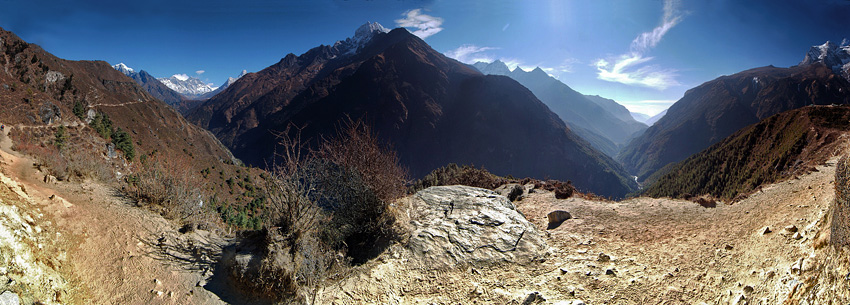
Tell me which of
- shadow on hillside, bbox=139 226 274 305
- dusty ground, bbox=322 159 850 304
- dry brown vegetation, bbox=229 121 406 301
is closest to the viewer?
dusty ground, bbox=322 159 850 304

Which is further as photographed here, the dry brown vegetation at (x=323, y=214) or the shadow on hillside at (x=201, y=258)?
the dry brown vegetation at (x=323, y=214)

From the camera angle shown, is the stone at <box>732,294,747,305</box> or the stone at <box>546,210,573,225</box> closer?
the stone at <box>732,294,747,305</box>

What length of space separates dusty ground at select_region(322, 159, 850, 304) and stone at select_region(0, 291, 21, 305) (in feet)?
10.9

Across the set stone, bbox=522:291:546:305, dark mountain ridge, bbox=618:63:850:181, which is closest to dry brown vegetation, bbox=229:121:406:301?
stone, bbox=522:291:546:305

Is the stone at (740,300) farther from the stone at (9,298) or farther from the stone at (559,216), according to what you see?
the stone at (9,298)

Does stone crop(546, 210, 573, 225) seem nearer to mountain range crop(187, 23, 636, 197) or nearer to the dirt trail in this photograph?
the dirt trail

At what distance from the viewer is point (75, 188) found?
20.0 feet

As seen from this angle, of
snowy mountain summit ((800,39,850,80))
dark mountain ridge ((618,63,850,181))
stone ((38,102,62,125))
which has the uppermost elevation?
snowy mountain summit ((800,39,850,80))

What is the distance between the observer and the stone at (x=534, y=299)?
4992mm

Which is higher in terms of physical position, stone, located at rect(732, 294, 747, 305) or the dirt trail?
the dirt trail

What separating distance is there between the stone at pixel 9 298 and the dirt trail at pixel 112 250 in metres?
0.53

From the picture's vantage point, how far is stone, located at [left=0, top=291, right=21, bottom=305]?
2.98m

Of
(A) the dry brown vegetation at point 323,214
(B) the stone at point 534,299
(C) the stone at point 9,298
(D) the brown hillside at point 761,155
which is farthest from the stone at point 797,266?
(D) the brown hillside at point 761,155

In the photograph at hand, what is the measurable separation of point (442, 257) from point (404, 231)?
116cm
